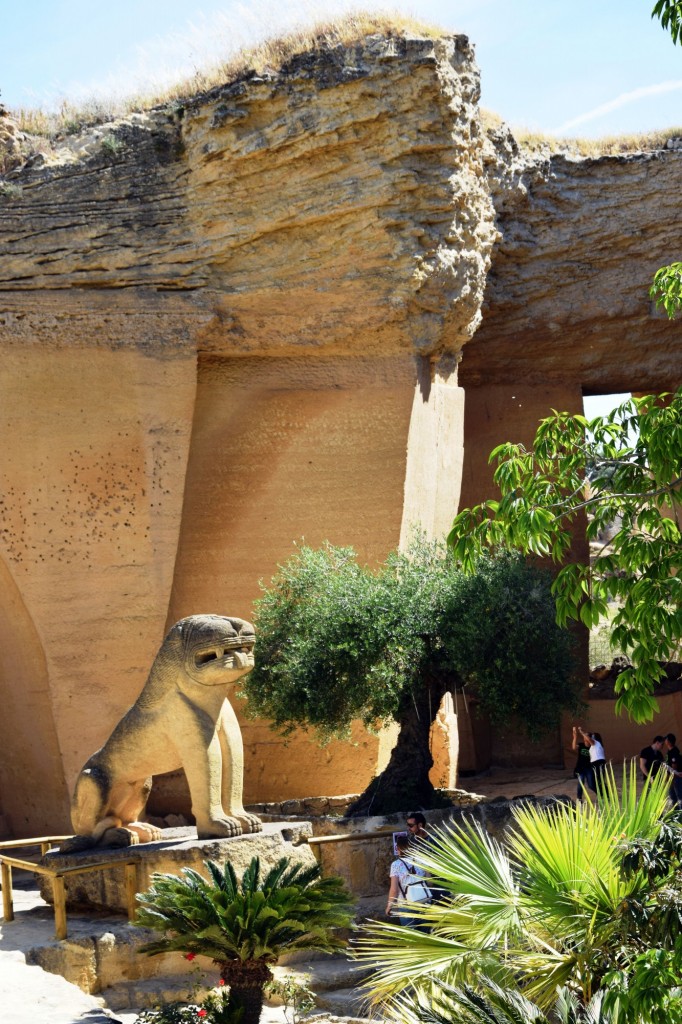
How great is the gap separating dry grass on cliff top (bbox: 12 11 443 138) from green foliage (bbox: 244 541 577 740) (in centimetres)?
629

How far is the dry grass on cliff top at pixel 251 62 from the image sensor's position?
15.0 metres

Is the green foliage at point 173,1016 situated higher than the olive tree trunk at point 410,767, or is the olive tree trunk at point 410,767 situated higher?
the olive tree trunk at point 410,767

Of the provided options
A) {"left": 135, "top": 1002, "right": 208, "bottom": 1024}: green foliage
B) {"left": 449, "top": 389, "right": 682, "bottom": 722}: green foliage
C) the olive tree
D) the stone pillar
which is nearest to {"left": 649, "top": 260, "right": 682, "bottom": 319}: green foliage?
{"left": 449, "top": 389, "right": 682, "bottom": 722}: green foliage

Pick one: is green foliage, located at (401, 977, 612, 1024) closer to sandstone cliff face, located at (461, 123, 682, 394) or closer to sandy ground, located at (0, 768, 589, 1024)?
sandy ground, located at (0, 768, 589, 1024)

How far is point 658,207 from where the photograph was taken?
746 inches

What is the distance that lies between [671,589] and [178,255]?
10215mm

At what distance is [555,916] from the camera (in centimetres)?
572

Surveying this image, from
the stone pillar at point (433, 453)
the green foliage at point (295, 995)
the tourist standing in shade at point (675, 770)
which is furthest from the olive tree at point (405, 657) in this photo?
the green foliage at point (295, 995)

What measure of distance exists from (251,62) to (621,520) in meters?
10.4

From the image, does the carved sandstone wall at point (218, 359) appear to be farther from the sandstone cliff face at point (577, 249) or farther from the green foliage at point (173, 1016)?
the green foliage at point (173, 1016)

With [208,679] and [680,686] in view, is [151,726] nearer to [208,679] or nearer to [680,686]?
[208,679]

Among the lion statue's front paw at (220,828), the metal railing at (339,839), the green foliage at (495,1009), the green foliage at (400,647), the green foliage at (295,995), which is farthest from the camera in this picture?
the green foliage at (400,647)

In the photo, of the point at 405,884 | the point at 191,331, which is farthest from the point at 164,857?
the point at 191,331

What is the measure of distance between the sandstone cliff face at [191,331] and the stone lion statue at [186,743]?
4075 mm
